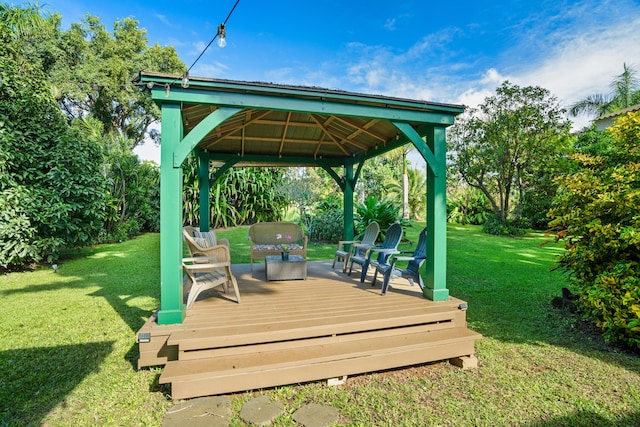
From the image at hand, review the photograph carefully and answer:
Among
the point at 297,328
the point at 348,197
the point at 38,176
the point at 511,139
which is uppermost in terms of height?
the point at 511,139

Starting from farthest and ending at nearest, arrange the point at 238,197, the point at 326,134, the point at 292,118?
the point at 238,197 → the point at 326,134 → the point at 292,118

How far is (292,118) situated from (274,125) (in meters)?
0.45

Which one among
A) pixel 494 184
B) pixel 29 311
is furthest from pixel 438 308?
pixel 494 184

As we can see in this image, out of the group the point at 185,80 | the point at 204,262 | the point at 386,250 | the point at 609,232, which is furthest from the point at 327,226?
the point at 185,80

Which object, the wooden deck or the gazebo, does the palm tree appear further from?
the wooden deck

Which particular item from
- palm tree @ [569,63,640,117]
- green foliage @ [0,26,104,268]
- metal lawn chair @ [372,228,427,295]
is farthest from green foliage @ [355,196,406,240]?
palm tree @ [569,63,640,117]

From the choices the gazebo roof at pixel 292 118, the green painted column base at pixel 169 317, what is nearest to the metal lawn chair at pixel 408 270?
the gazebo roof at pixel 292 118

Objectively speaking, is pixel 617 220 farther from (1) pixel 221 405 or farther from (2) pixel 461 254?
(2) pixel 461 254

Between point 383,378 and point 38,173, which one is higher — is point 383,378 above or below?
below

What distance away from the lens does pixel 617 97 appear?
20.9 meters

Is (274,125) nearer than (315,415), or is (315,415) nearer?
(315,415)

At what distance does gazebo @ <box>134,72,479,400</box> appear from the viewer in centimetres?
321

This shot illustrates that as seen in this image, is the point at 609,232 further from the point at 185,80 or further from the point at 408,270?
the point at 185,80

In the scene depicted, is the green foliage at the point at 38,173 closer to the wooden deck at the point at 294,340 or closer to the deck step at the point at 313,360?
the wooden deck at the point at 294,340
